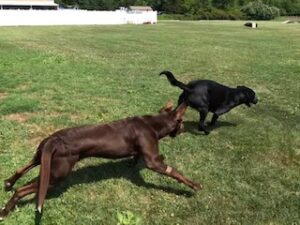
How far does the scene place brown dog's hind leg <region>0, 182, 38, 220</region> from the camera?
210 inches

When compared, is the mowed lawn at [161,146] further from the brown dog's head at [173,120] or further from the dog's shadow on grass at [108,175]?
the brown dog's head at [173,120]

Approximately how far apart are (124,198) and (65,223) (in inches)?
33.2

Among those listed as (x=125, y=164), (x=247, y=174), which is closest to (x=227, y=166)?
(x=247, y=174)

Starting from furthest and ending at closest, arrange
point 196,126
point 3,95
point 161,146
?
point 3,95
point 196,126
point 161,146

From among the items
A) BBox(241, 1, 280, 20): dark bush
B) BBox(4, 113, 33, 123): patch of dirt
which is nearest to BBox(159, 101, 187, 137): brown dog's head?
BBox(4, 113, 33, 123): patch of dirt

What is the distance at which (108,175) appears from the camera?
21.5 ft

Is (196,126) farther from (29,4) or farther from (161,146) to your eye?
(29,4)

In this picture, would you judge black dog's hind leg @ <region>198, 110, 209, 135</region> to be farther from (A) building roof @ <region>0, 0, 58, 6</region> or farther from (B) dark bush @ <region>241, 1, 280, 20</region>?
(B) dark bush @ <region>241, 1, 280, 20</region>

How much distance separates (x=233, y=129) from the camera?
8.77m

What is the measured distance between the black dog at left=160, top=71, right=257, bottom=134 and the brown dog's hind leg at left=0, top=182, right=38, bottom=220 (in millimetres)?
2910

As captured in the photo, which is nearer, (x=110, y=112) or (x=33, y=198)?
(x=33, y=198)

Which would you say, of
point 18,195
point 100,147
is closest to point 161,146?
point 100,147

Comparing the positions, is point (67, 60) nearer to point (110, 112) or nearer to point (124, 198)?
point (110, 112)

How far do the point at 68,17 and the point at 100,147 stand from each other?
4589cm
